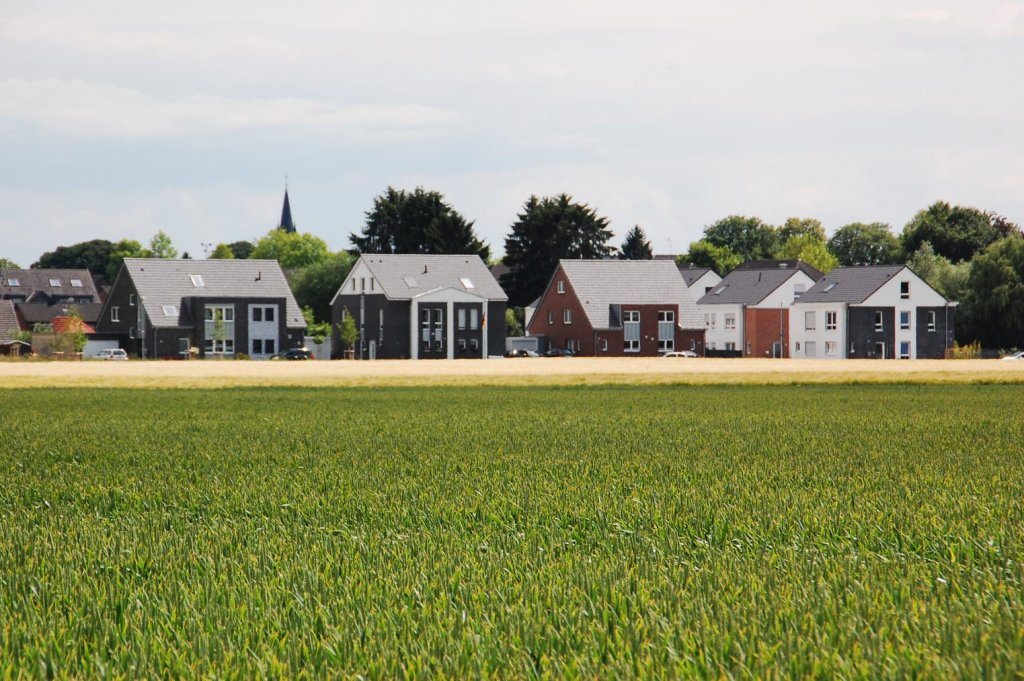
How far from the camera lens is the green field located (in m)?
6.65

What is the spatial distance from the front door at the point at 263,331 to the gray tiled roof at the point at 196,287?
1032 millimetres

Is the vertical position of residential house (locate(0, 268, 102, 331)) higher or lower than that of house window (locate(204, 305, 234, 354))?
higher

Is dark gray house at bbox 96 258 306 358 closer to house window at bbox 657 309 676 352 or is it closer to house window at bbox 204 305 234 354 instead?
house window at bbox 204 305 234 354

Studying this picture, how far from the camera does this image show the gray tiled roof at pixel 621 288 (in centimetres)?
11782

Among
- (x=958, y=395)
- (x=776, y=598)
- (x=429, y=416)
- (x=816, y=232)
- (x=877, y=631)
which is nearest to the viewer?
(x=877, y=631)

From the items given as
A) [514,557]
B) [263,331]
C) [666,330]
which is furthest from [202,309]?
[514,557]

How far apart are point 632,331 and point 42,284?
80.3 m

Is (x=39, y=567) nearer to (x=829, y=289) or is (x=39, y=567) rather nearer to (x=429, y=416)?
(x=429, y=416)

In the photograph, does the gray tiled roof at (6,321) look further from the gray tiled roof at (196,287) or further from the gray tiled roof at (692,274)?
the gray tiled roof at (692,274)

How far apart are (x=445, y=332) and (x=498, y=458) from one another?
93.9 meters

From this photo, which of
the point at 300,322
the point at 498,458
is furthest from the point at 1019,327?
the point at 498,458

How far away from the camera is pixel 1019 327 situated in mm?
106438

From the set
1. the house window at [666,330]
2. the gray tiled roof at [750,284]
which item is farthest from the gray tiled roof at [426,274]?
the gray tiled roof at [750,284]

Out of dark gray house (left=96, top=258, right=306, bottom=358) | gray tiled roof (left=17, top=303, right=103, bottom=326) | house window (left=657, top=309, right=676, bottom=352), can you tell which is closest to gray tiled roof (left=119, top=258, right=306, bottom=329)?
dark gray house (left=96, top=258, right=306, bottom=358)
